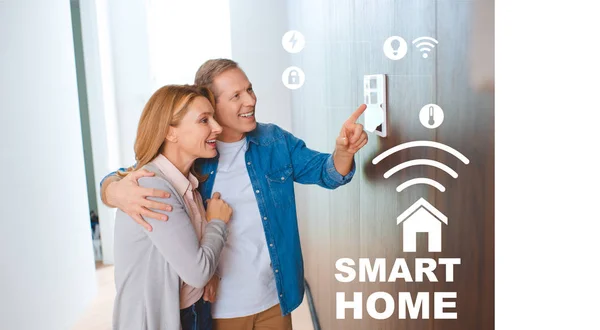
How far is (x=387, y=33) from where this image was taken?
1404 millimetres

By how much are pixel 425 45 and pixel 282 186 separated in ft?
1.69

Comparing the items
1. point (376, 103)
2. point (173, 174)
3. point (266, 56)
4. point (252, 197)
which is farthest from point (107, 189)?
point (376, 103)

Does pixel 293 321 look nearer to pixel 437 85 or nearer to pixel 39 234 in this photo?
pixel 437 85

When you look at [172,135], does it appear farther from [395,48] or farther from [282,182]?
[395,48]

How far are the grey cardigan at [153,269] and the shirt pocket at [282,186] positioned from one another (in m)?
0.24

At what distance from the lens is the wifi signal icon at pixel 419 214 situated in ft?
4.38

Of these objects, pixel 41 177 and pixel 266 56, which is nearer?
pixel 266 56

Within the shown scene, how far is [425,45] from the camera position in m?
1.30

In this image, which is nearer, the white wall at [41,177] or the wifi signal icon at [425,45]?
the wifi signal icon at [425,45]

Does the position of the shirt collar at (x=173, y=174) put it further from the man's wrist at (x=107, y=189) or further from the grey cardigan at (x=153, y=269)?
the man's wrist at (x=107, y=189)

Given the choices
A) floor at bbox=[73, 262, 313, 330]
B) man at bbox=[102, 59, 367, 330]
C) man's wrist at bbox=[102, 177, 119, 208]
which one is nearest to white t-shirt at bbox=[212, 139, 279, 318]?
man at bbox=[102, 59, 367, 330]

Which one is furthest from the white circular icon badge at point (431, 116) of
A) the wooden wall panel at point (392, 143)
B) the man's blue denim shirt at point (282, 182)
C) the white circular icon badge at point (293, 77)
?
the white circular icon badge at point (293, 77)

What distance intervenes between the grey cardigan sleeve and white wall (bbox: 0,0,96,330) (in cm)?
87
